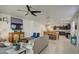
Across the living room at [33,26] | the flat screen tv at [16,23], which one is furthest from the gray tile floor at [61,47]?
the flat screen tv at [16,23]

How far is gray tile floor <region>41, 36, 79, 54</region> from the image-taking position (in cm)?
229

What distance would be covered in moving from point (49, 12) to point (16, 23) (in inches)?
28.2

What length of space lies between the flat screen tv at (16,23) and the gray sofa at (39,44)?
1.48ft

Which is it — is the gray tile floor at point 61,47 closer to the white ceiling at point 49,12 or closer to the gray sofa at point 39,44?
the gray sofa at point 39,44

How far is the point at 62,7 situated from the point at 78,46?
34.1 inches

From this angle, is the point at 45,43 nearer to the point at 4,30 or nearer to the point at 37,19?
the point at 37,19

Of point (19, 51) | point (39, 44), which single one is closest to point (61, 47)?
point (39, 44)

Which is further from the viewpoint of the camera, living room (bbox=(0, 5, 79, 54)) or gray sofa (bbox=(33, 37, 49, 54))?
gray sofa (bbox=(33, 37, 49, 54))

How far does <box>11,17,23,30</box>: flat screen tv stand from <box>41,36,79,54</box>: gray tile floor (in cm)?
73

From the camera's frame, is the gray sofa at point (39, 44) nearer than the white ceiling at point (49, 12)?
No

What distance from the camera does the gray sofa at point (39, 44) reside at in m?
2.38

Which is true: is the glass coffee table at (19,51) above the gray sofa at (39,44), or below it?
below

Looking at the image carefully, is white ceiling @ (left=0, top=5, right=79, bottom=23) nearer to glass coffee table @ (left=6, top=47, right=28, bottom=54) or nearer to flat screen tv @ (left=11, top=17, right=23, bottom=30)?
flat screen tv @ (left=11, top=17, right=23, bottom=30)

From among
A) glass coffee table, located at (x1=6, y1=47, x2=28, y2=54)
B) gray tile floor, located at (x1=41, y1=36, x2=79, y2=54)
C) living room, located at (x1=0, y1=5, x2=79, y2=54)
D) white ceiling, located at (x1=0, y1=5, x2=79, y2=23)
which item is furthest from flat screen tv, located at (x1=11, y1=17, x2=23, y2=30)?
gray tile floor, located at (x1=41, y1=36, x2=79, y2=54)
